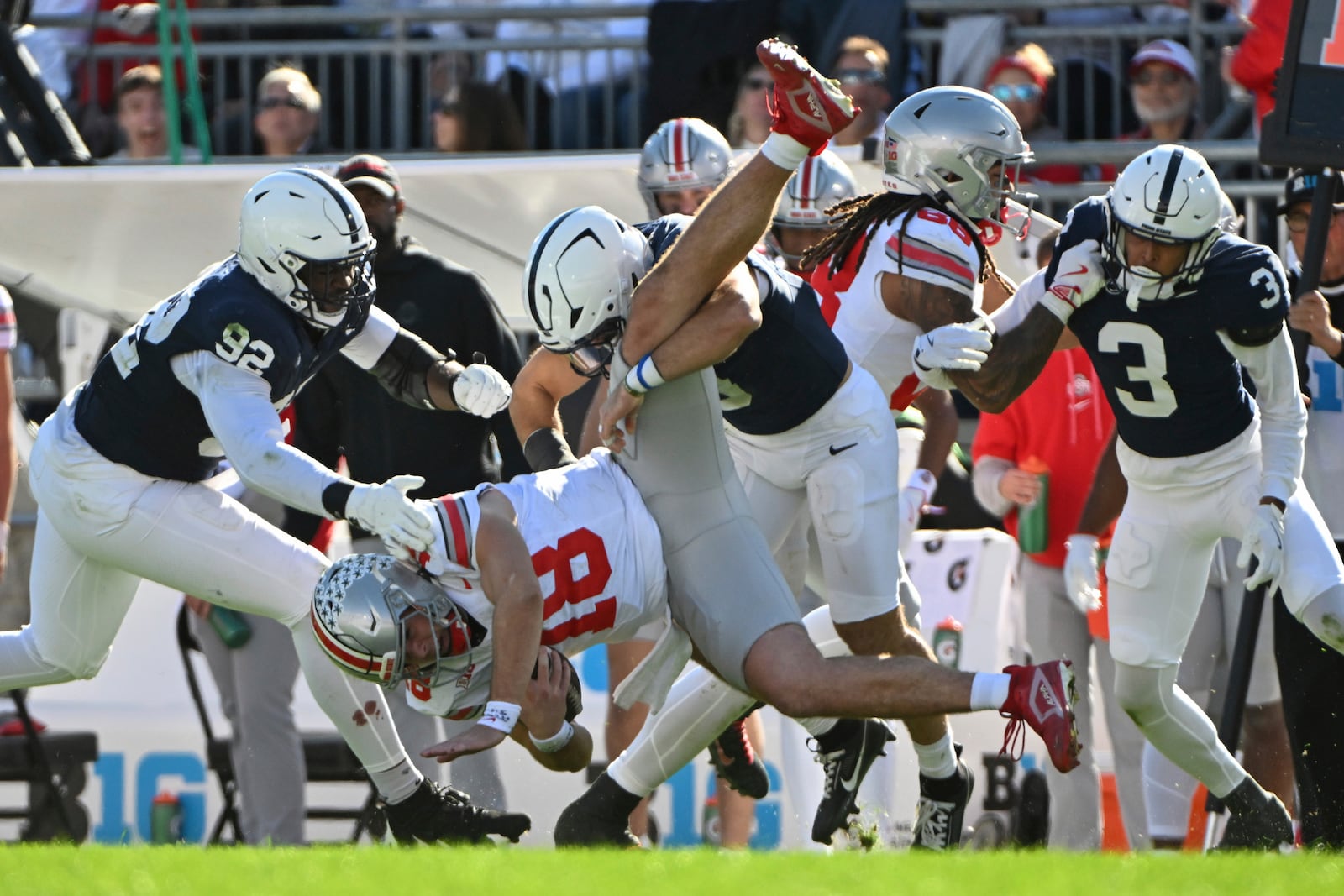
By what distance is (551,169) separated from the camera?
856 centimetres

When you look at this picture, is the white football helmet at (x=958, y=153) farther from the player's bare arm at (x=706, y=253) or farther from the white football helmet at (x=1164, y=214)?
the player's bare arm at (x=706, y=253)

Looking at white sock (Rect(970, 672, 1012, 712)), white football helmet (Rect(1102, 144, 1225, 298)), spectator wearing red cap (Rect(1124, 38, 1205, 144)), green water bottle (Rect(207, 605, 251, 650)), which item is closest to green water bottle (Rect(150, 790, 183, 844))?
green water bottle (Rect(207, 605, 251, 650))

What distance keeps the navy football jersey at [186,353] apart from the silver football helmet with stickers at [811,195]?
1757mm

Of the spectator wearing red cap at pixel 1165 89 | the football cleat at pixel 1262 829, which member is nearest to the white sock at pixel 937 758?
the football cleat at pixel 1262 829

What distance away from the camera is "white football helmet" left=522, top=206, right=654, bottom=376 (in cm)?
575

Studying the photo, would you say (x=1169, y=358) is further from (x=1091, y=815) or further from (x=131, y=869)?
(x=131, y=869)

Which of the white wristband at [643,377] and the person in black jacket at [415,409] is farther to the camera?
the person in black jacket at [415,409]

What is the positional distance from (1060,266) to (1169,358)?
41cm

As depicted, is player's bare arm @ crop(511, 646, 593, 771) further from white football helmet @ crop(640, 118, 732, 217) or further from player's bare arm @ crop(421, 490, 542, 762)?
white football helmet @ crop(640, 118, 732, 217)

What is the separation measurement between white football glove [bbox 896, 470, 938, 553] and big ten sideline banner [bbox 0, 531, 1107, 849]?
0.66 meters

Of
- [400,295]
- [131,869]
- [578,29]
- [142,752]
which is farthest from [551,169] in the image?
[131,869]

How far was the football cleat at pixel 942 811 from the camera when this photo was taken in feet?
21.2

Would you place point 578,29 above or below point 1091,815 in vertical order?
above

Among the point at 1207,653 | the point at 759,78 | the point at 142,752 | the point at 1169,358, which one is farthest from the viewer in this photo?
the point at 759,78
